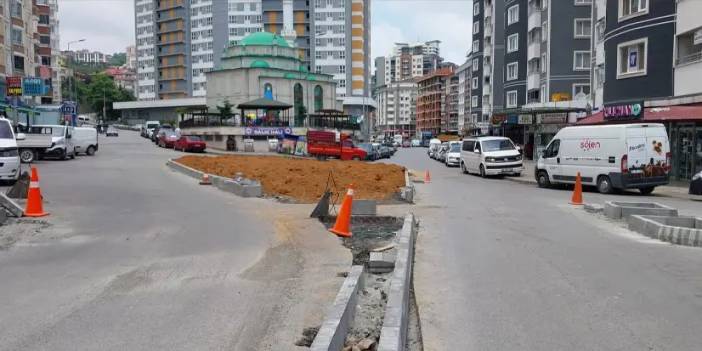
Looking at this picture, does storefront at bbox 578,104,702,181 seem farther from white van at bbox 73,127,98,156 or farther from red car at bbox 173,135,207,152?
red car at bbox 173,135,207,152

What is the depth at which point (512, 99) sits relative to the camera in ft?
199

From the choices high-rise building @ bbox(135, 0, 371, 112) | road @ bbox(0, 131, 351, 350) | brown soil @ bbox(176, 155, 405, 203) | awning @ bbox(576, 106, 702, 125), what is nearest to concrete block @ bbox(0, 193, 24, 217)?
road @ bbox(0, 131, 351, 350)

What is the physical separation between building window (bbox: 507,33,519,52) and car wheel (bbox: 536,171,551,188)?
36.9 metres

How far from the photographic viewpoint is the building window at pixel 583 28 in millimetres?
48469

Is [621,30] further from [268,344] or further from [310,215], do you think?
[268,344]

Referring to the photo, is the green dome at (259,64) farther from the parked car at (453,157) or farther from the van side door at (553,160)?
the van side door at (553,160)

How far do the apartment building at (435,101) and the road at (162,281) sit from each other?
152235 millimetres

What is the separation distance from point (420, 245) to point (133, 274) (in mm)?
4949

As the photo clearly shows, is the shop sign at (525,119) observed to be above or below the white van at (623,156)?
above

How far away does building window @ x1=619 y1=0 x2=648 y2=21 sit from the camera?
1092 inches

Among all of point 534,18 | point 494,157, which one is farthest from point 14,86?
point 534,18

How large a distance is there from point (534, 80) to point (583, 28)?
19.8 ft

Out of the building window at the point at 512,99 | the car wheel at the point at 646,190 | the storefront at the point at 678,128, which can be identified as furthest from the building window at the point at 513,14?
the car wheel at the point at 646,190

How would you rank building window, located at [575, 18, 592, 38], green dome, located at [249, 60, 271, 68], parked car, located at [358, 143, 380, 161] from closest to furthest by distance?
building window, located at [575, 18, 592, 38], parked car, located at [358, 143, 380, 161], green dome, located at [249, 60, 271, 68]
